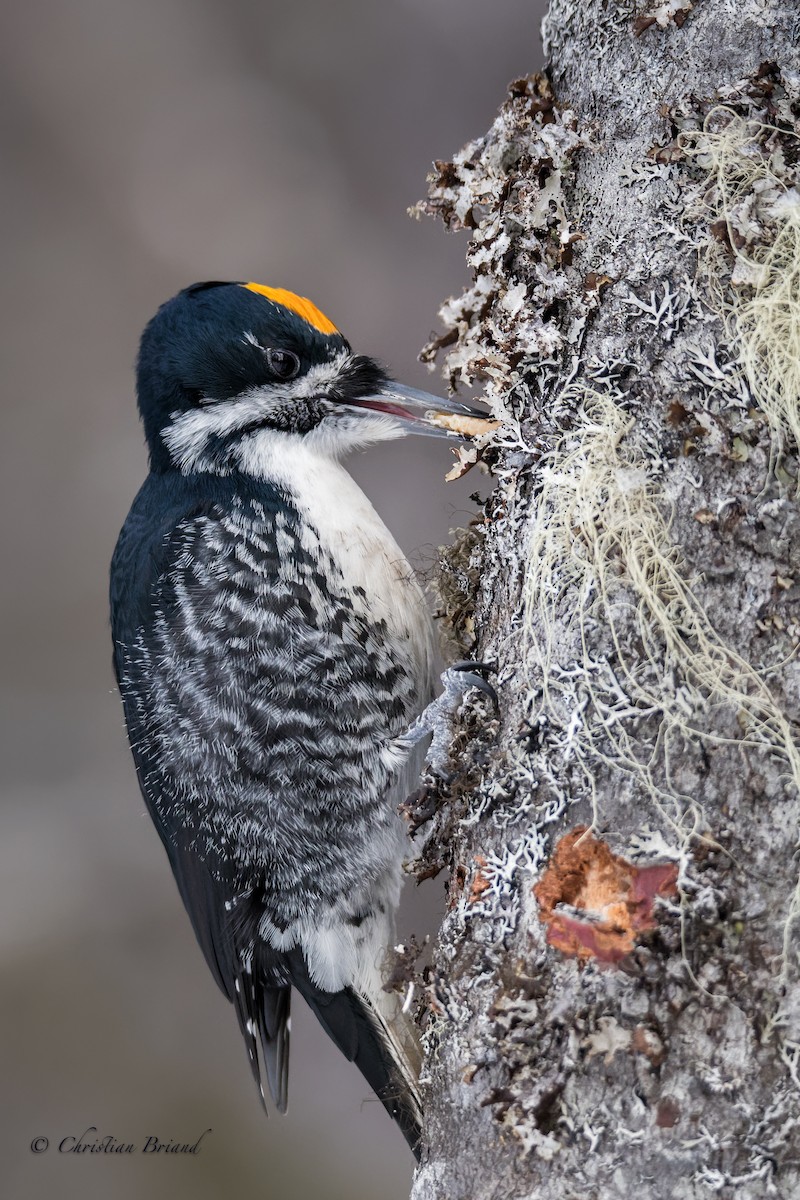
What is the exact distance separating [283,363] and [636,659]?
972 mm

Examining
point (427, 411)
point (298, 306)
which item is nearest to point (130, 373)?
point (298, 306)

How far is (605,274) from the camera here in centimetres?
132

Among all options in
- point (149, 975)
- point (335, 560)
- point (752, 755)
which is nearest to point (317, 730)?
point (335, 560)

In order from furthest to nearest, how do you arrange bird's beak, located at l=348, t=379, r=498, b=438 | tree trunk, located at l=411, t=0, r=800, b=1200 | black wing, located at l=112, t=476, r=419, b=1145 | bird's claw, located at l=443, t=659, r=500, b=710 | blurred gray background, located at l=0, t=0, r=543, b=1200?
blurred gray background, located at l=0, t=0, r=543, b=1200 → black wing, located at l=112, t=476, r=419, b=1145 → bird's beak, located at l=348, t=379, r=498, b=438 → bird's claw, located at l=443, t=659, r=500, b=710 → tree trunk, located at l=411, t=0, r=800, b=1200

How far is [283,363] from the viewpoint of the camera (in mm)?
1874

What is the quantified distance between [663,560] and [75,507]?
2342 millimetres

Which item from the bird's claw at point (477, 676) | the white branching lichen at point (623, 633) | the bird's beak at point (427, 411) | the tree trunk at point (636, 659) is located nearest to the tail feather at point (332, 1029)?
the tree trunk at point (636, 659)

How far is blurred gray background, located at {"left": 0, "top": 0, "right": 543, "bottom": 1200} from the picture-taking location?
2902 millimetres

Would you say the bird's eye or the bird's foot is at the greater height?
the bird's eye

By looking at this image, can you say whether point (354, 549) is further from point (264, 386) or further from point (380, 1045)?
point (380, 1045)

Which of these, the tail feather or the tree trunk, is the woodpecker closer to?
the tail feather

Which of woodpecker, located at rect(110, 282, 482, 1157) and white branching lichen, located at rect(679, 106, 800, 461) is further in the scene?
woodpecker, located at rect(110, 282, 482, 1157)

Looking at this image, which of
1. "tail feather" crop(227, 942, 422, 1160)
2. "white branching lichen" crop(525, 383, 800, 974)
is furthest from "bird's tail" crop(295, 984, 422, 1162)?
"white branching lichen" crop(525, 383, 800, 974)

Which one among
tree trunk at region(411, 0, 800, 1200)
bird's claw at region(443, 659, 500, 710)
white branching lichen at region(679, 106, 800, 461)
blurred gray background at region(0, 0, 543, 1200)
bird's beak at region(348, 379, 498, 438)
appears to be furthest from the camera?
blurred gray background at region(0, 0, 543, 1200)
